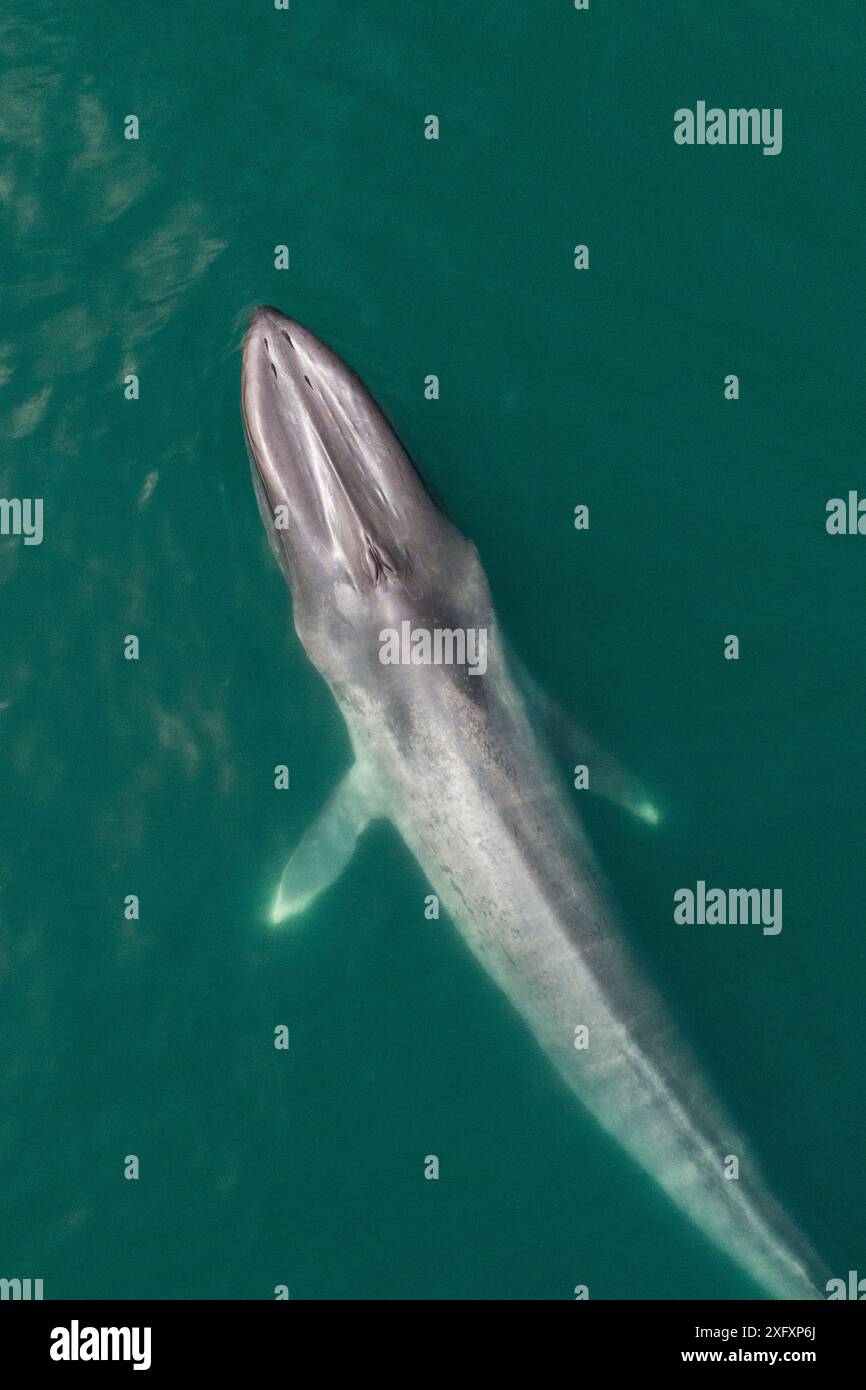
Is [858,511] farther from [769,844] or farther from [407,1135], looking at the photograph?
[407,1135]

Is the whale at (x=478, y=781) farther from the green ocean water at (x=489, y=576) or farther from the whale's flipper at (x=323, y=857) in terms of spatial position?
the whale's flipper at (x=323, y=857)

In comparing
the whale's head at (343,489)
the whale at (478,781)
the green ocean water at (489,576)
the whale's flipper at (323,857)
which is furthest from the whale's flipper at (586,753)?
the whale's flipper at (323,857)

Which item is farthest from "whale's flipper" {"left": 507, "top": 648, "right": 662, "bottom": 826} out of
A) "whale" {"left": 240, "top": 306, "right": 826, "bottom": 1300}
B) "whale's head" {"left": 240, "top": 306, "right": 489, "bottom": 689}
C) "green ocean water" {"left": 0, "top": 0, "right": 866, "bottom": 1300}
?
"whale's head" {"left": 240, "top": 306, "right": 489, "bottom": 689}

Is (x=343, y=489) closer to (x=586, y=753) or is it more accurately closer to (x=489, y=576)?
(x=489, y=576)

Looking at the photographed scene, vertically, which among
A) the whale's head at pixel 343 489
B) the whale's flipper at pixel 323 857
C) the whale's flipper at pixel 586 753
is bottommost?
the whale's flipper at pixel 323 857

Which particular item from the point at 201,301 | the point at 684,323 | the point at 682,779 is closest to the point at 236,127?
the point at 201,301
